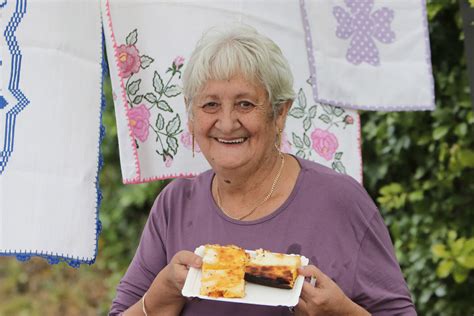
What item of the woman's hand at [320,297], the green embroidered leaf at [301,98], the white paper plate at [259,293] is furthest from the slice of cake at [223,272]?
the green embroidered leaf at [301,98]

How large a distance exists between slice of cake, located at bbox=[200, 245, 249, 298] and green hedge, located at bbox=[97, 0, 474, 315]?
66.1 inches

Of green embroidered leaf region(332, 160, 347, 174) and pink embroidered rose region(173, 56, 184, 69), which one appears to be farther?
green embroidered leaf region(332, 160, 347, 174)

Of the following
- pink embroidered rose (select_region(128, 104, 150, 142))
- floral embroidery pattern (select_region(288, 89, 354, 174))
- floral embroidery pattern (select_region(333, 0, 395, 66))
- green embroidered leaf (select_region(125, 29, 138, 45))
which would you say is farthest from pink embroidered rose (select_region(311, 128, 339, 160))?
green embroidered leaf (select_region(125, 29, 138, 45))

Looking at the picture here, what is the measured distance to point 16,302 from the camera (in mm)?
6809

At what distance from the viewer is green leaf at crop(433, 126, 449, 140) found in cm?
409

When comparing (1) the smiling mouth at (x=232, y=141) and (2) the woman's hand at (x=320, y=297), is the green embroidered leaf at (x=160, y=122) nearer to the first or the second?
(1) the smiling mouth at (x=232, y=141)

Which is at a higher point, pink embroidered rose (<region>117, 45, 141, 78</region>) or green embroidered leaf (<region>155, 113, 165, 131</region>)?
pink embroidered rose (<region>117, 45, 141, 78</region>)

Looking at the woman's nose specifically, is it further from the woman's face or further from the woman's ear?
the woman's ear

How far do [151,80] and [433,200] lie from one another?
1.70 metres

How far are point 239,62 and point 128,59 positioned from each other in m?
0.58

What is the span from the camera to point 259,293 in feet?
8.18

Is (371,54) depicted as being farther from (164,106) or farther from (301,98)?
(164,106)

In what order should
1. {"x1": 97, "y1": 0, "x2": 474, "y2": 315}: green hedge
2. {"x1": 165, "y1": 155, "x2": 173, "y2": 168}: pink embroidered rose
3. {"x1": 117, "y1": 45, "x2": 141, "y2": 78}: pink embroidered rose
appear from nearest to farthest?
{"x1": 117, "y1": 45, "x2": 141, "y2": 78}: pink embroidered rose < {"x1": 165, "y1": 155, "x2": 173, "y2": 168}: pink embroidered rose < {"x1": 97, "y1": 0, "x2": 474, "y2": 315}: green hedge

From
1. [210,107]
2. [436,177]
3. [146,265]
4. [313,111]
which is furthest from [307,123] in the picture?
[436,177]
